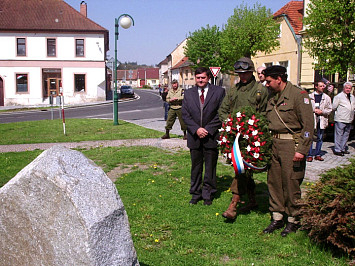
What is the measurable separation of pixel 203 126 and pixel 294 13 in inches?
1112

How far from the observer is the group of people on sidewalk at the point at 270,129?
4.65 metres

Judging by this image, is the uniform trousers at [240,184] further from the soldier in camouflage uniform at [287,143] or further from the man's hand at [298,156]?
the man's hand at [298,156]

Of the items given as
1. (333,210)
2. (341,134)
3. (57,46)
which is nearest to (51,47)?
(57,46)

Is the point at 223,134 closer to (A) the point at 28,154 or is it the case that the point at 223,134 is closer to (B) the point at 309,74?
(A) the point at 28,154

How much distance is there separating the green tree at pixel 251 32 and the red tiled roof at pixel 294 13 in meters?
1.34

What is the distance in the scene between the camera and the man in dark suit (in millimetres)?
5988

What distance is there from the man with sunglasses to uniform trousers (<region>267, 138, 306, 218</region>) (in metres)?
0.36

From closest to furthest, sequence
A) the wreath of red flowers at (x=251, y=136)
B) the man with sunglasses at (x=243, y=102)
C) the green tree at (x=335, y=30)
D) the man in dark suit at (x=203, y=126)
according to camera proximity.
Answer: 1. the wreath of red flowers at (x=251, y=136)
2. the man with sunglasses at (x=243, y=102)
3. the man in dark suit at (x=203, y=126)
4. the green tree at (x=335, y=30)

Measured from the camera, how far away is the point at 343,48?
46.8 ft

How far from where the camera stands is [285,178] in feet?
15.5

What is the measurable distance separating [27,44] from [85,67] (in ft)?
20.5

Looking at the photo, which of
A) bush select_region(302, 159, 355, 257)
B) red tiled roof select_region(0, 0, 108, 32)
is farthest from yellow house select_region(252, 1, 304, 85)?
bush select_region(302, 159, 355, 257)

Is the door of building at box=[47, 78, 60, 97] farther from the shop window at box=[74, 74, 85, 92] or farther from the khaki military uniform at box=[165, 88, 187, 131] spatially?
the khaki military uniform at box=[165, 88, 187, 131]

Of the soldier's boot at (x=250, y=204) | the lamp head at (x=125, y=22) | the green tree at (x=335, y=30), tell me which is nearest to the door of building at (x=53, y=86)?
the lamp head at (x=125, y=22)
